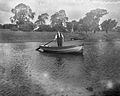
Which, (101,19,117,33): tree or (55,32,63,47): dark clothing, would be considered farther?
(101,19,117,33): tree

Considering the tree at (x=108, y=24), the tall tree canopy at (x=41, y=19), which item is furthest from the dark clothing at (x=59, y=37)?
the tree at (x=108, y=24)

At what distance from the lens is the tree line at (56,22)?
339ft

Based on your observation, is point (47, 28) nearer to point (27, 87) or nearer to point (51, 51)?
point (51, 51)

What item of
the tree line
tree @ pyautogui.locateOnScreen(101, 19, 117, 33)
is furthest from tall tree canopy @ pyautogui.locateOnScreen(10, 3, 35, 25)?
tree @ pyautogui.locateOnScreen(101, 19, 117, 33)

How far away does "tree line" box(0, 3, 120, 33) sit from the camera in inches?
4067

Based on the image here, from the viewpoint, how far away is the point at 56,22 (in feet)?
383

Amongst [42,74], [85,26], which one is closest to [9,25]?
[85,26]

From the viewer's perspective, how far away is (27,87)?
1527 centimetres

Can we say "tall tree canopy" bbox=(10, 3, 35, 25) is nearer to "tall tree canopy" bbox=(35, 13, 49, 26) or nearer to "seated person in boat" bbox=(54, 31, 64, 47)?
"tall tree canopy" bbox=(35, 13, 49, 26)

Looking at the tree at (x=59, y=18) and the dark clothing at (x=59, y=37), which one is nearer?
the dark clothing at (x=59, y=37)

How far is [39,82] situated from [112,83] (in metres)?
7.72

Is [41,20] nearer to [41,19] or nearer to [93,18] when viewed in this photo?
[41,19]

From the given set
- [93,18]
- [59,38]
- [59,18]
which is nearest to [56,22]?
[59,18]

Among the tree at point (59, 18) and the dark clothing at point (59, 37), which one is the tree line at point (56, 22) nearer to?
the tree at point (59, 18)
